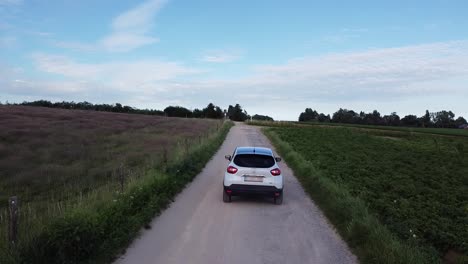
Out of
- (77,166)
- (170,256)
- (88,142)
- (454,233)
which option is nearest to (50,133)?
(88,142)

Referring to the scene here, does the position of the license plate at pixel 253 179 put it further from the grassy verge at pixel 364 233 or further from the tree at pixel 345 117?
the tree at pixel 345 117

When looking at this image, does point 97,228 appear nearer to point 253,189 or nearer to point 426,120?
point 253,189

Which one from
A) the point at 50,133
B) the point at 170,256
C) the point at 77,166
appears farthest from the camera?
the point at 50,133

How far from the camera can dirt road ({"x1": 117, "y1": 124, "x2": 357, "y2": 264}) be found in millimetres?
6172

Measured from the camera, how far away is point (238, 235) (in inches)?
289

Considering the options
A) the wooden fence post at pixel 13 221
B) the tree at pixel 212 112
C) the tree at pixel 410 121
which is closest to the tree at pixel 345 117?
the tree at pixel 410 121

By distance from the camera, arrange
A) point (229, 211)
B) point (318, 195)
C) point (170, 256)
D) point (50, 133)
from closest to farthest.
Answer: point (170, 256), point (229, 211), point (318, 195), point (50, 133)

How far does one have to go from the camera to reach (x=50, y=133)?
27516 millimetres

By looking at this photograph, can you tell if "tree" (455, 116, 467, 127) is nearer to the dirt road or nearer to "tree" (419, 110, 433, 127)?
"tree" (419, 110, 433, 127)

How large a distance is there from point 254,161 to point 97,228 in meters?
5.05

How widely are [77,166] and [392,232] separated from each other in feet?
42.3

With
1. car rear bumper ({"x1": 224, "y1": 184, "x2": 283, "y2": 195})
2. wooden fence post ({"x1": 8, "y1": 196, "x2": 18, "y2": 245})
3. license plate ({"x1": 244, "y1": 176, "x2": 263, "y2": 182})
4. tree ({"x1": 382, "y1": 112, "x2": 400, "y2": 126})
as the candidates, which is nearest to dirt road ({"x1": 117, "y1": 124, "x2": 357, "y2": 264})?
car rear bumper ({"x1": 224, "y1": 184, "x2": 283, "y2": 195})

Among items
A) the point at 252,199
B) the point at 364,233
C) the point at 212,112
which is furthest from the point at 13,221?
the point at 212,112

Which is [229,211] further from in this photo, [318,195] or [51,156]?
[51,156]
